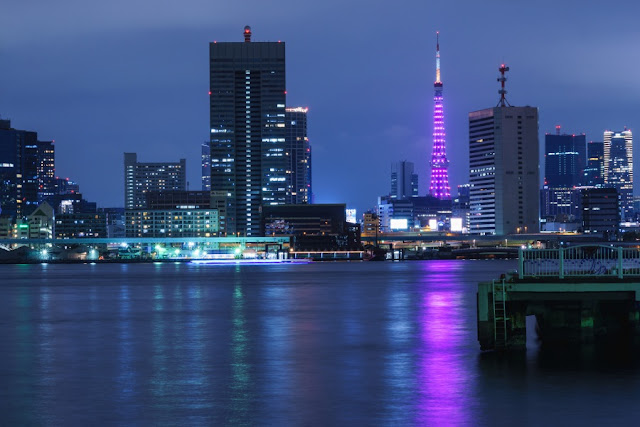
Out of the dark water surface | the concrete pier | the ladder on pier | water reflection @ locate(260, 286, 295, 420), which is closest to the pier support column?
the concrete pier

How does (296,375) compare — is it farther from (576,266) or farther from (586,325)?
(586,325)

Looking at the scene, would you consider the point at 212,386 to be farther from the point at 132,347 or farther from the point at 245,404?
→ the point at 132,347

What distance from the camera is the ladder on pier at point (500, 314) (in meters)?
35.8

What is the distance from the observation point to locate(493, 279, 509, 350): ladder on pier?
117 ft

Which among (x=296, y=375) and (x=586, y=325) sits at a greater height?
(x=586, y=325)

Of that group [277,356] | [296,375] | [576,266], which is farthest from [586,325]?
[296,375]

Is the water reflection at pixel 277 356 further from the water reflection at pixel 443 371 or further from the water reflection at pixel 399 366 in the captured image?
the water reflection at pixel 443 371

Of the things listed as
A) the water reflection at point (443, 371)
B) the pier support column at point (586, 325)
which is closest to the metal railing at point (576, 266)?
the pier support column at point (586, 325)

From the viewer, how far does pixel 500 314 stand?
120ft

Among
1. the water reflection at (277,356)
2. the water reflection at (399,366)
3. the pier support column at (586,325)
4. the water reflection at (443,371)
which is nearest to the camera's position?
the water reflection at (443,371)

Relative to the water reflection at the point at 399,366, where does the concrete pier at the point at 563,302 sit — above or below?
above

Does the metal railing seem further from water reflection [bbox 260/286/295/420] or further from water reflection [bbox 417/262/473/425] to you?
water reflection [bbox 260/286/295/420]

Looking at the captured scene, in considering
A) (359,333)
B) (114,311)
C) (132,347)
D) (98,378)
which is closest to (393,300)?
(114,311)

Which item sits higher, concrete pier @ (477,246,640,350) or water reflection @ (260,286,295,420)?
concrete pier @ (477,246,640,350)
